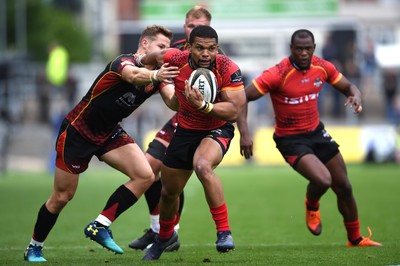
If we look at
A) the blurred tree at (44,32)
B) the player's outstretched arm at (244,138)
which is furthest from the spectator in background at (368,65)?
the blurred tree at (44,32)

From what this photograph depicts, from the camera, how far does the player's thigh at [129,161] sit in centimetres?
1012

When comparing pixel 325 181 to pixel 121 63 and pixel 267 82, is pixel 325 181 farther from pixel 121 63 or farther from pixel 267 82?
pixel 121 63

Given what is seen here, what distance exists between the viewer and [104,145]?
404 inches

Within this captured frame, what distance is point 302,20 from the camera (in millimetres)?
34812

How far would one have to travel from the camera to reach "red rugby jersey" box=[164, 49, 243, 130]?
984 cm

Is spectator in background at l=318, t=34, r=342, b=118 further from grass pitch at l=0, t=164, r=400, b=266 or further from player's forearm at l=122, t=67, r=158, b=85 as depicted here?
player's forearm at l=122, t=67, r=158, b=85

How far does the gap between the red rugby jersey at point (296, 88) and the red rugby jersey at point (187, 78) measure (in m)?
1.65

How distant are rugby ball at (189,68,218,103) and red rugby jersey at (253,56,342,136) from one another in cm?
206

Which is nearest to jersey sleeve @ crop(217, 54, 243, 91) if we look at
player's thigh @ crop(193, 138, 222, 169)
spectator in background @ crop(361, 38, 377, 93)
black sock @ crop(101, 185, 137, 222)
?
player's thigh @ crop(193, 138, 222, 169)

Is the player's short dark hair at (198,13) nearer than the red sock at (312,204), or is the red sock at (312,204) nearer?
the player's short dark hair at (198,13)

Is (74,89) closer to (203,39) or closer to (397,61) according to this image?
(397,61)

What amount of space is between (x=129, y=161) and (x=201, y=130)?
827 mm

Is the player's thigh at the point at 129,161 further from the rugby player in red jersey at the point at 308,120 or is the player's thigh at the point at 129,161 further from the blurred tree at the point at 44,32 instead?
the blurred tree at the point at 44,32

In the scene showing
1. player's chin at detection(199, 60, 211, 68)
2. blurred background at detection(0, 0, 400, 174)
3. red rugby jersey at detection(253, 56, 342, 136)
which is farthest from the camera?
blurred background at detection(0, 0, 400, 174)
